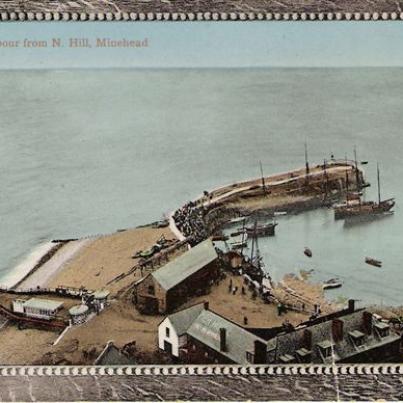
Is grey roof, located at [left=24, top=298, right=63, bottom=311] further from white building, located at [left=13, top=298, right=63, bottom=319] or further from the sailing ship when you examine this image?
the sailing ship

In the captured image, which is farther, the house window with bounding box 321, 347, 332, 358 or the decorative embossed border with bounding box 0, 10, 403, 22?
the house window with bounding box 321, 347, 332, 358

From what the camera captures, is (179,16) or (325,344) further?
(325,344)

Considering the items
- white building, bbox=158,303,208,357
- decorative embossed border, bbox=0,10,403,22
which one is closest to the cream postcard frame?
white building, bbox=158,303,208,357

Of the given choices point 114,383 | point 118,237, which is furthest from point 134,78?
point 114,383

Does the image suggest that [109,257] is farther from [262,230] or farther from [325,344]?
[325,344]

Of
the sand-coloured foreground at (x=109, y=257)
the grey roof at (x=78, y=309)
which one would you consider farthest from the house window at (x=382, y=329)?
the grey roof at (x=78, y=309)

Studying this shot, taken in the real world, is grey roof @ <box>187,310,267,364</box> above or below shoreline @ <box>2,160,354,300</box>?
below

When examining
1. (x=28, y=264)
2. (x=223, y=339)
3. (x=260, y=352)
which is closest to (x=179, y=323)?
(x=223, y=339)
